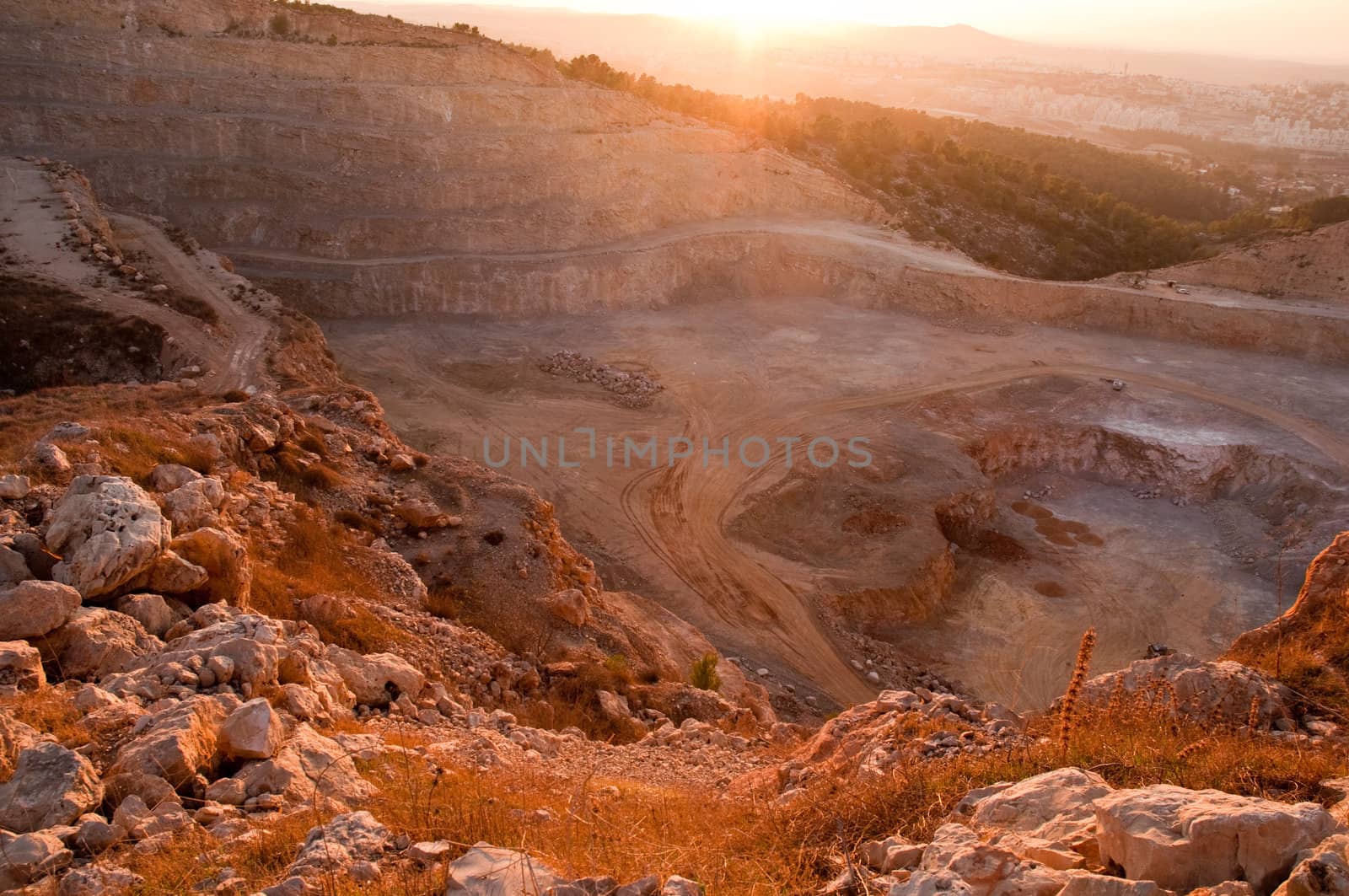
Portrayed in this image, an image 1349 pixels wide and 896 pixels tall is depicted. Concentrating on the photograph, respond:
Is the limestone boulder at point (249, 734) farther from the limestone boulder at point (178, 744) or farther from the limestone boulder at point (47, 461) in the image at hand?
the limestone boulder at point (47, 461)

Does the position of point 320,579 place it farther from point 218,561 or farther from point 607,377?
point 607,377

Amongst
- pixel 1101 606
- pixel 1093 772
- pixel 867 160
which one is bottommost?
pixel 1101 606

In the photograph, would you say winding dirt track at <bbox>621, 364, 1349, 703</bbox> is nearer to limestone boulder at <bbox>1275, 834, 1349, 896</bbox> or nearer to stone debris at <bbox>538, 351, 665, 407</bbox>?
stone debris at <bbox>538, 351, 665, 407</bbox>

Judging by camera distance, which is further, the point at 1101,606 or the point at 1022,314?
the point at 1022,314

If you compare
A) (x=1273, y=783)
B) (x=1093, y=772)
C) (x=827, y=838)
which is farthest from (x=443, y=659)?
(x=1273, y=783)

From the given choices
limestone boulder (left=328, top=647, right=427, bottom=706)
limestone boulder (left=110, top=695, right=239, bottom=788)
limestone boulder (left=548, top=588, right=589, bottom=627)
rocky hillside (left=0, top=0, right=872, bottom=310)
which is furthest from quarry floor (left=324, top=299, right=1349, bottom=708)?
limestone boulder (left=110, top=695, right=239, bottom=788)

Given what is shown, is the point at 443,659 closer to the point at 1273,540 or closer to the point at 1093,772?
the point at 1093,772

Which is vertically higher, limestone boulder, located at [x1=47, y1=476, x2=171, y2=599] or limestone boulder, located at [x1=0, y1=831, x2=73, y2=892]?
limestone boulder, located at [x1=47, y1=476, x2=171, y2=599]

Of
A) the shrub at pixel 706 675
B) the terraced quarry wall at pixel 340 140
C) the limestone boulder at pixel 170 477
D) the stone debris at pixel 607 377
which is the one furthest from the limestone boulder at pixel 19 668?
the terraced quarry wall at pixel 340 140
